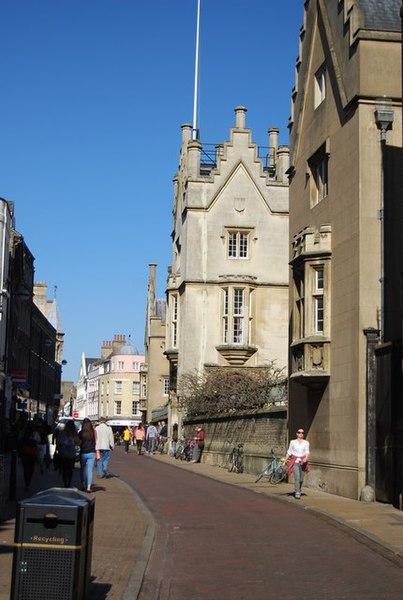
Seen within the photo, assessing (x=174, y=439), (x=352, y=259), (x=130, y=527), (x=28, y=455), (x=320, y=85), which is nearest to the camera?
(x=130, y=527)

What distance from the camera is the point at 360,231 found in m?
21.4

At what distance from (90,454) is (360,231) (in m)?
8.00

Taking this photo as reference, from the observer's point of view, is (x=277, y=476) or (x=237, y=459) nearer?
(x=277, y=476)

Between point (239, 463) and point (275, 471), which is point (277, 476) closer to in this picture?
point (275, 471)

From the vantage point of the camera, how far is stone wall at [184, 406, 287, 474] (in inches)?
1131

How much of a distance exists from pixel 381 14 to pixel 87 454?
498 inches

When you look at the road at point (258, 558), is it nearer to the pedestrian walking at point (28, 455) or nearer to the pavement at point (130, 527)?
the pavement at point (130, 527)

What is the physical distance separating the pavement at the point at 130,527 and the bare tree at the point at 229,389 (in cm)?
619

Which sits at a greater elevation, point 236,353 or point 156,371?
point 156,371

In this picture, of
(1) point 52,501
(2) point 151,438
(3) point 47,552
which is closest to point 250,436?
(2) point 151,438

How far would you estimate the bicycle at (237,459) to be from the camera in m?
32.7

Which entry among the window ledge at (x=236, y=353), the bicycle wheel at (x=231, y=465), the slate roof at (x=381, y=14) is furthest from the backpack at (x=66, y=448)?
the window ledge at (x=236, y=353)

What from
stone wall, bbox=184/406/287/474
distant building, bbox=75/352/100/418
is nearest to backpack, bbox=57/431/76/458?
stone wall, bbox=184/406/287/474

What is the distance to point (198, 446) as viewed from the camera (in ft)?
136
